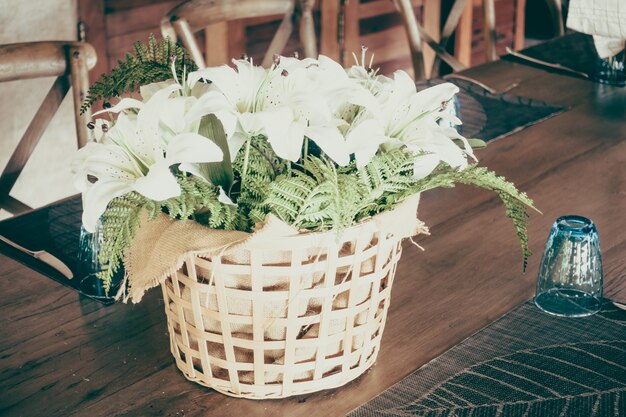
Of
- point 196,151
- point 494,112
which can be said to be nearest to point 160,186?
point 196,151

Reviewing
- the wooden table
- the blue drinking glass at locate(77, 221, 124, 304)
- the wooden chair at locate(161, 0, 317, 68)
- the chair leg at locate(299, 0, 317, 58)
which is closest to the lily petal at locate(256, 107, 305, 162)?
the wooden table

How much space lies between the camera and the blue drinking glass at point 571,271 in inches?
44.1

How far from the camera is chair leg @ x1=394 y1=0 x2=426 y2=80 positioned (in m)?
2.44

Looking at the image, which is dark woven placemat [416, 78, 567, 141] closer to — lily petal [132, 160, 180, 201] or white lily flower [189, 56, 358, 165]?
white lily flower [189, 56, 358, 165]

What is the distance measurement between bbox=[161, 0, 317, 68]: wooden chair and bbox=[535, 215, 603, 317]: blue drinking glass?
102 centimetres

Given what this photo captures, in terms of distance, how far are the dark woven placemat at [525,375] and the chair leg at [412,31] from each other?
1.49 meters

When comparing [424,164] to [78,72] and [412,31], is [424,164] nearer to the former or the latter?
[78,72]

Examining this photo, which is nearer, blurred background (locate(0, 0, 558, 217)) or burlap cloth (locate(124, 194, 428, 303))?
burlap cloth (locate(124, 194, 428, 303))

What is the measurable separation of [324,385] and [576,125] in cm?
107

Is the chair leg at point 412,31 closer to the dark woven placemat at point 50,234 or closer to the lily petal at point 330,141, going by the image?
the dark woven placemat at point 50,234

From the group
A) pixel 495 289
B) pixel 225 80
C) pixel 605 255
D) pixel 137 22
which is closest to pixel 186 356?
pixel 225 80

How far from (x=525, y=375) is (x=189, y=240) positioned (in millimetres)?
→ 430

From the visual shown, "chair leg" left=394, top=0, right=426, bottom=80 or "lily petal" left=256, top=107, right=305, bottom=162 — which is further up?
"lily petal" left=256, top=107, right=305, bottom=162

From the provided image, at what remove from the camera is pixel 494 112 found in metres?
1.85
